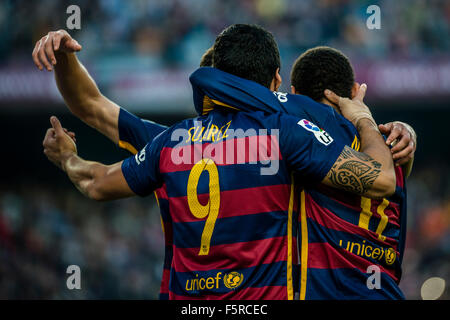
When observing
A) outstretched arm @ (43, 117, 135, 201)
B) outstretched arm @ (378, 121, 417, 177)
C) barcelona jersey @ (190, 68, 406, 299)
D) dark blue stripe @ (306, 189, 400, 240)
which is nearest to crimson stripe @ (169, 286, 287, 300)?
barcelona jersey @ (190, 68, 406, 299)

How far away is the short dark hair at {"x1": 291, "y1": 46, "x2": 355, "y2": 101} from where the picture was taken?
112 inches

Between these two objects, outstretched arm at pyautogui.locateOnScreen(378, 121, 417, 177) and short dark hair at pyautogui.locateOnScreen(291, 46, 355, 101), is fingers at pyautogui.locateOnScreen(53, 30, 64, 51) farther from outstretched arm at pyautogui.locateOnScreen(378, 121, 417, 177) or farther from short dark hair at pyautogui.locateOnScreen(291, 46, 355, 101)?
outstretched arm at pyautogui.locateOnScreen(378, 121, 417, 177)

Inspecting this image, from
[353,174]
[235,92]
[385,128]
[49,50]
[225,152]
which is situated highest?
[49,50]

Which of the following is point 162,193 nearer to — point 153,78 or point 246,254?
point 246,254

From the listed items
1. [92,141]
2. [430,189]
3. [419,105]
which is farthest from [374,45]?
[92,141]

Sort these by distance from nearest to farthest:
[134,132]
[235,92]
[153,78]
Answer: [235,92] < [134,132] < [153,78]

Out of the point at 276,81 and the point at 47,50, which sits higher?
the point at 47,50

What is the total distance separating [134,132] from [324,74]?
1148 millimetres

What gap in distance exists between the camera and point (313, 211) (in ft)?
8.41

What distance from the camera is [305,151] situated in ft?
7.78

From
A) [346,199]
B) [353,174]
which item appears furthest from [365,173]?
[346,199]

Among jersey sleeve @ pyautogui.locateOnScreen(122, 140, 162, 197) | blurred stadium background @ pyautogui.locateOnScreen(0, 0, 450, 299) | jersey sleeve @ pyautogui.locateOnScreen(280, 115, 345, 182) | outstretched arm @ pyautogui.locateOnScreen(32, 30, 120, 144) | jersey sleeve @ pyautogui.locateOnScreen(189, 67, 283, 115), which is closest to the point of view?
jersey sleeve @ pyautogui.locateOnScreen(280, 115, 345, 182)

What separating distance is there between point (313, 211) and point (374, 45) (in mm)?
7794

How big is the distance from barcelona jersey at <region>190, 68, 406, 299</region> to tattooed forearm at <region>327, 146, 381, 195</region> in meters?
0.12
